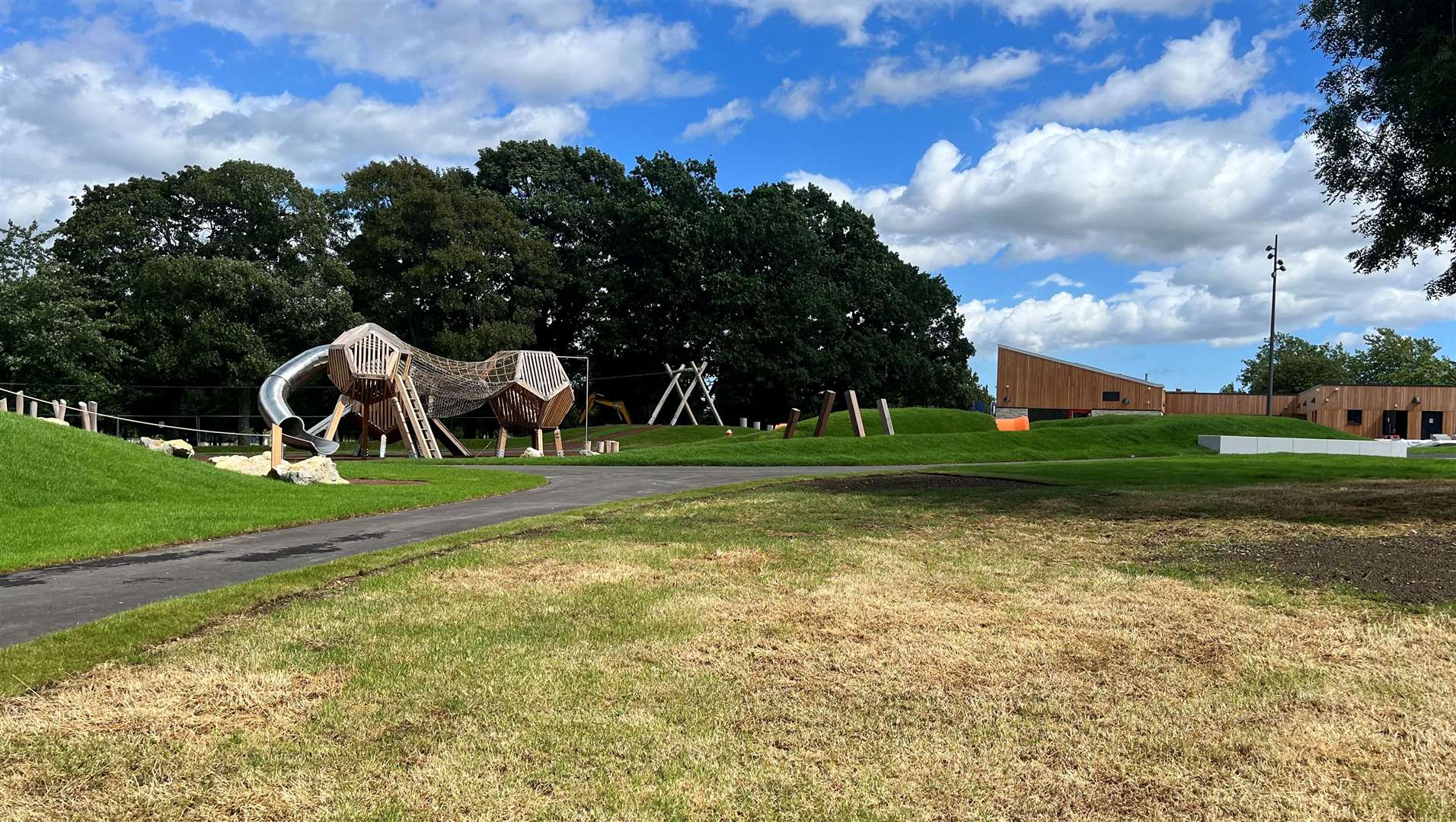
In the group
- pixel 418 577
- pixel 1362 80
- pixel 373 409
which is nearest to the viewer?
pixel 418 577

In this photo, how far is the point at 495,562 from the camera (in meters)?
8.54

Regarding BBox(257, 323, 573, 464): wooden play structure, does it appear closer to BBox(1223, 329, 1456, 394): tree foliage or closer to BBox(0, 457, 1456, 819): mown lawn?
BBox(0, 457, 1456, 819): mown lawn

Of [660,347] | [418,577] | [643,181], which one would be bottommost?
[418,577]

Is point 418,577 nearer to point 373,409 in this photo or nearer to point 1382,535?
point 1382,535

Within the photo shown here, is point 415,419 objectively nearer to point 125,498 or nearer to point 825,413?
point 825,413

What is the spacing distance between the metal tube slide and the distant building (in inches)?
1758

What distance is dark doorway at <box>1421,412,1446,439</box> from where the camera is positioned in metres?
59.6

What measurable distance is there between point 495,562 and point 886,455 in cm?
2303

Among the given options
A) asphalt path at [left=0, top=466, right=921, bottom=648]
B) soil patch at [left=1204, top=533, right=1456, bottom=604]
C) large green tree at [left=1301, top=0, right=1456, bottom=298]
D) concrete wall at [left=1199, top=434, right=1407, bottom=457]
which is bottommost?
asphalt path at [left=0, top=466, right=921, bottom=648]

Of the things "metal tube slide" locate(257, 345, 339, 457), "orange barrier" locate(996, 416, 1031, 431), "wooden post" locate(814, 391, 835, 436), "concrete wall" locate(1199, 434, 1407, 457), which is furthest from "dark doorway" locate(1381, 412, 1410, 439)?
"metal tube slide" locate(257, 345, 339, 457)

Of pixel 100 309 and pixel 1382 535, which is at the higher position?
pixel 100 309

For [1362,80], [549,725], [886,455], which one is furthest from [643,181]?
[549,725]

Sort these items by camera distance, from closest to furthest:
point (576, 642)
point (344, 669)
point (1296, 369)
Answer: point (344, 669)
point (576, 642)
point (1296, 369)

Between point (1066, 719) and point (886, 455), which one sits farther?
point (886, 455)
